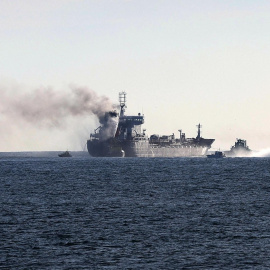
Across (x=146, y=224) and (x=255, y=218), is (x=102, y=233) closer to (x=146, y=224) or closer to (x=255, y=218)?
(x=146, y=224)

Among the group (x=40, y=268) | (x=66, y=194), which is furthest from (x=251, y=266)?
(x=66, y=194)

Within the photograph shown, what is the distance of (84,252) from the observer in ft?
170

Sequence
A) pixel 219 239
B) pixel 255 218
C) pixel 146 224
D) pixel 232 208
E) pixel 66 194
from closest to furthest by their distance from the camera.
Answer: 1. pixel 219 239
2. pixel 146 224
3. pixel 255 218
4. pixel 232 208
5. pixel 66 194

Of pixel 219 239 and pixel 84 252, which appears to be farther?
pixel 219 239

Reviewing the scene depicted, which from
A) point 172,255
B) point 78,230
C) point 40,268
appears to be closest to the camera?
point 40,268

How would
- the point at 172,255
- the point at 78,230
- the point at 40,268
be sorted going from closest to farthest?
1. the point at 40,268
2. the point at 172,255
3. the point at 78,230

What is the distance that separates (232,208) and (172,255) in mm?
33785

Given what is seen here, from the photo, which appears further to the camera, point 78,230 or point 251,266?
point 78,230

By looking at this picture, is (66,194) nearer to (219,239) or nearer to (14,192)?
(14,192)

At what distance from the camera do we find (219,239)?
5803cm

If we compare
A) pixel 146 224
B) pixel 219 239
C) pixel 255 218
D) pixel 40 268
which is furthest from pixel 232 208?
pixel 40 268

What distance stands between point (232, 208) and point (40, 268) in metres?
41.5

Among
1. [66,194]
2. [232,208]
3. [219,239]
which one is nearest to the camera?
[219,239]

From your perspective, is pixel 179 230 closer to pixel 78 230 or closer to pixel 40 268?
pixel 78 230
